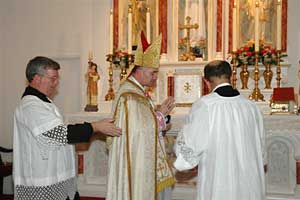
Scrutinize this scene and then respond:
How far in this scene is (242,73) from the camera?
19.4 feet

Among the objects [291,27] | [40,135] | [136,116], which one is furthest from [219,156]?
[291,27]

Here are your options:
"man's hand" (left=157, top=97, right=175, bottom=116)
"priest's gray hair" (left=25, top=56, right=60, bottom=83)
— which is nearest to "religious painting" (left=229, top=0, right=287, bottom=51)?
"man's hand" (left=157, top=97, right=175, bottom=116)

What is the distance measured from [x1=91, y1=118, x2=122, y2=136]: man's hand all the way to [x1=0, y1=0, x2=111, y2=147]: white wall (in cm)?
334

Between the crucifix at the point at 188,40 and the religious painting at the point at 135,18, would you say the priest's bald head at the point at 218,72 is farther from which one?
the religious painting at the point at 135,18

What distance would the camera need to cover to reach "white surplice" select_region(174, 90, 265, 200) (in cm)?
335

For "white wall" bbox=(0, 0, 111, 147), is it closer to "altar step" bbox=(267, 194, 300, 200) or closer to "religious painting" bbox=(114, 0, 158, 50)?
"religious painting" bbox=(114, 0, 158, 50)

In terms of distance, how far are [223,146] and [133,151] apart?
0.80 meters

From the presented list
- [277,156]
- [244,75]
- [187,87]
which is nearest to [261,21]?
[244,75]

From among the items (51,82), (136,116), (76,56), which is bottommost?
(136,116)

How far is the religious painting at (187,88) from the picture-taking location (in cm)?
615

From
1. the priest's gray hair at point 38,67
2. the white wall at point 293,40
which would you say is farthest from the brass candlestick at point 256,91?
the priest's gray hair at point 38,67

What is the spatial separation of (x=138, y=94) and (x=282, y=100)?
2.27m

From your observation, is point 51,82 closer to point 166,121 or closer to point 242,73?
point 166,121

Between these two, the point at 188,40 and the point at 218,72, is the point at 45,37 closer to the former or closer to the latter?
the point at 188,40
